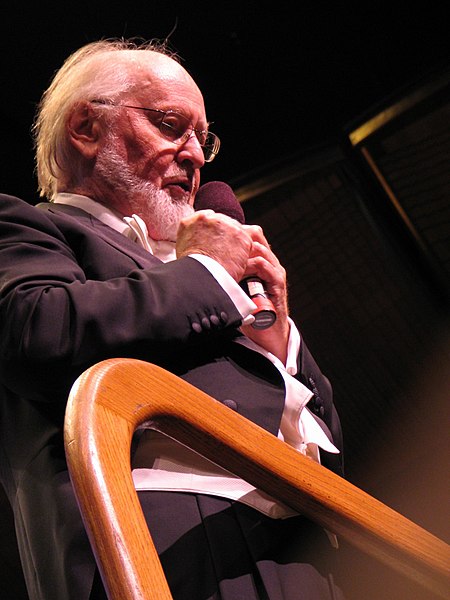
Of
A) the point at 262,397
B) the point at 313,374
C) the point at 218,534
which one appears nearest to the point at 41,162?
the point at 313,374

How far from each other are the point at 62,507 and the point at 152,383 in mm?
320

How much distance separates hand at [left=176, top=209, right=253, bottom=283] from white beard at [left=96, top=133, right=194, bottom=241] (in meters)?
0.26

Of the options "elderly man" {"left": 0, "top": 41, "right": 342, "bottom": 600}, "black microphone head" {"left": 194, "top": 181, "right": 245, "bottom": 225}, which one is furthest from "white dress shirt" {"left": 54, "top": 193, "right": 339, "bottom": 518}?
"black microphone head" {"left": 194, "top": 181, "right": 245, "bottom": 225}

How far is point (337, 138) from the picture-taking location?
291 centimetres

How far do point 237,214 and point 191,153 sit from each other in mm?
240

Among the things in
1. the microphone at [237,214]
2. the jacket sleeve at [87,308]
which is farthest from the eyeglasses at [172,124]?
the jacket sleeve at [87,308]

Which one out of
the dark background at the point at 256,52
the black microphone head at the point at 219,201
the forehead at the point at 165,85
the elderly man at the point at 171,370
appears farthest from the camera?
the dark background at the point at 256,52

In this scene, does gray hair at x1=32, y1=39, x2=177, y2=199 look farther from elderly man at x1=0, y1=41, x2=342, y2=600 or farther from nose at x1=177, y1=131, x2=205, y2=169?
elderly man at x1=0, y1=41, x2=342, y2=600

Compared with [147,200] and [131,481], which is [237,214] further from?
[131,481]

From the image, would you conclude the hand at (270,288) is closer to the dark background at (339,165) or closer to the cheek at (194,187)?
the cheek at (194,187)

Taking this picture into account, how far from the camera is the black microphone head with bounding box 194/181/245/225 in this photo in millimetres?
1548

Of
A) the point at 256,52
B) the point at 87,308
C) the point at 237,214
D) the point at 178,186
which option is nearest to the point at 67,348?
the point at 87,308

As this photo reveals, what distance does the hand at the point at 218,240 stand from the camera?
1.29m

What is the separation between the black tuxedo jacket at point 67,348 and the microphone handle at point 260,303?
6cm
